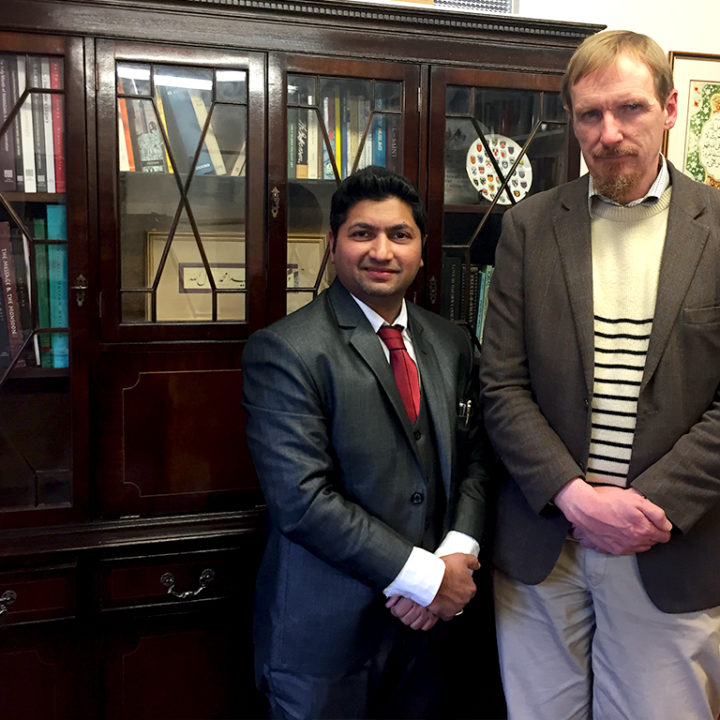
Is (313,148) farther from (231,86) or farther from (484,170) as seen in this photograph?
(484,170)

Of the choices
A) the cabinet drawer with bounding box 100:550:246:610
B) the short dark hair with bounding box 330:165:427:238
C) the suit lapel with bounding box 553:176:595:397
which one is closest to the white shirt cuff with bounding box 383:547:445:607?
the suit lapel with bounding box 553:176:595:397

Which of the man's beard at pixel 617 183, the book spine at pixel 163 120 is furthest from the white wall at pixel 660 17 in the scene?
the book spine at pixel 163 120

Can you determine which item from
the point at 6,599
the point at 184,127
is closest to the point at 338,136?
the point at 184,127

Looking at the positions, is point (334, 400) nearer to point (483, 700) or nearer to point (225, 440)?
point (225, 440)

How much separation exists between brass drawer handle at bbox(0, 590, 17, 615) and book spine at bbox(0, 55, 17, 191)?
2.96ft

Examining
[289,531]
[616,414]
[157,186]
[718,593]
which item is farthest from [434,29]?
[718,593]

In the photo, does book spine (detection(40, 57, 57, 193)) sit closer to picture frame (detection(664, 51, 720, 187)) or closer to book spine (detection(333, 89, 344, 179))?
book spine (detection(333, 89, 344, 179))

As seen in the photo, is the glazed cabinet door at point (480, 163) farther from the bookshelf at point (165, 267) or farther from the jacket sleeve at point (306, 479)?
the jacket sleeve at point (306, 479)

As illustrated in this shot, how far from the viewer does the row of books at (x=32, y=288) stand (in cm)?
169

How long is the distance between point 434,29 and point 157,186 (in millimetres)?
770

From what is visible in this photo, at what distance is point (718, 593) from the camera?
139cm

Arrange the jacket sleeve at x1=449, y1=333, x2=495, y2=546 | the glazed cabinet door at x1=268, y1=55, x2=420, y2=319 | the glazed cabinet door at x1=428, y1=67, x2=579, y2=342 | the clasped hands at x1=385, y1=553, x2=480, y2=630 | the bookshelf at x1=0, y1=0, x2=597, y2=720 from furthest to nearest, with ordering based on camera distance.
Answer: the glazed cabinet door at x1=428, y1=67, x2=579, y2=342 → the glazed cabinet door at x1=268, y1=55, x2=420, y2=319 → the bookshelf at x1=0, y1=0, x2=597, y2=720 → the jacket sleeve at x1=449, y1=333, x2=495, y2=546 → the clasped hands at x1=385, y1=553, x2=480, y2=630

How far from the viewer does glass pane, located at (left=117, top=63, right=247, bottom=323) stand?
1.73 meters

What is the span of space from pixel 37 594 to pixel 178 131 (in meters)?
1.11
